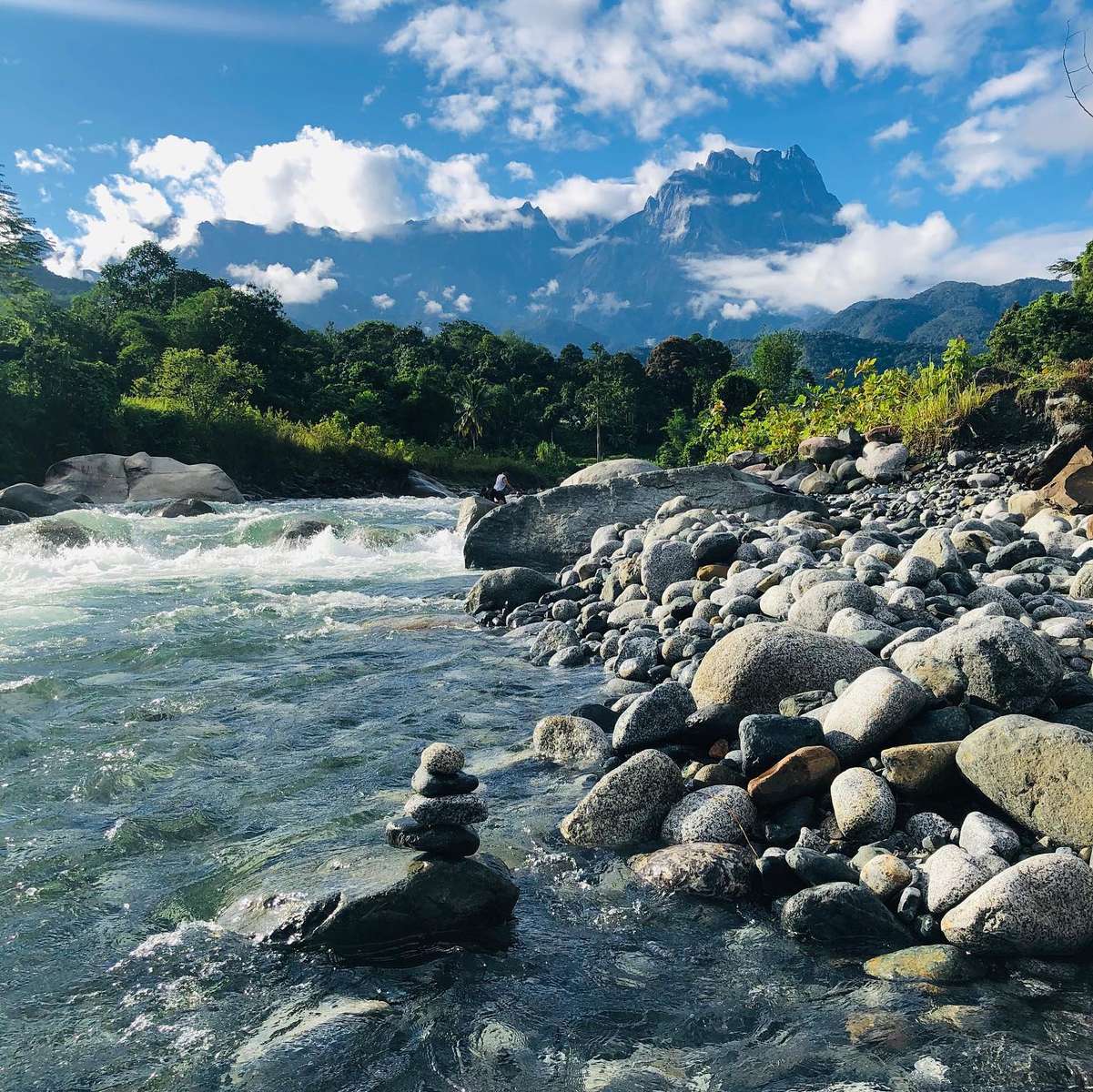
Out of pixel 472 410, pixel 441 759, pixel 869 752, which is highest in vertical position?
pixel 472 410

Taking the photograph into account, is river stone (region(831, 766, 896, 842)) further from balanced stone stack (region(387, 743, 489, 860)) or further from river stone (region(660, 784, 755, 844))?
balanced stone stack (region(387, 743, 489, 860))

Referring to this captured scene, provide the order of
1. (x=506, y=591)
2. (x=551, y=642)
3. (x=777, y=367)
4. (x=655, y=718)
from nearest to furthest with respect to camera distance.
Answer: (x=655, y=718), (x=551, y=642), (x=506, y=591), (x=777, y=367)

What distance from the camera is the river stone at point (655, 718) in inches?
193

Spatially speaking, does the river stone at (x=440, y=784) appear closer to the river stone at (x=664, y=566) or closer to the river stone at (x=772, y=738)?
the river stone at (x=772, y=738)

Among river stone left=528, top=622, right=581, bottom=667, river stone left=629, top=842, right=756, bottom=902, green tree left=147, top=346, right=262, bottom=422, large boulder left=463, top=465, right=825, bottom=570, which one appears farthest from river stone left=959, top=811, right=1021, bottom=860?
green tree left=147, top=346, right=262, bottom=422

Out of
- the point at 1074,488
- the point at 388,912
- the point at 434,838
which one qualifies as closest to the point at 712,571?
the point at 434,838

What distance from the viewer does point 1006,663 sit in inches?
175

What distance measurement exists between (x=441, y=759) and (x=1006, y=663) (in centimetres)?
318

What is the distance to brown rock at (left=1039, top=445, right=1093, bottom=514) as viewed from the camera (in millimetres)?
11180

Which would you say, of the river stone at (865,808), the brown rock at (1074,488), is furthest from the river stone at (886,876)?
the brown rock at (1074,488)

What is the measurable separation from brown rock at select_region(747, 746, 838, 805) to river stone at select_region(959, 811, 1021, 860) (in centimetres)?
69

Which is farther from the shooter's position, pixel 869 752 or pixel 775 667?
pixel 775 667

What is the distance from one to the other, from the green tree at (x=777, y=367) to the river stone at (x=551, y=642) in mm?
65565

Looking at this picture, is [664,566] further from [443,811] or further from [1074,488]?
[1074,488]
